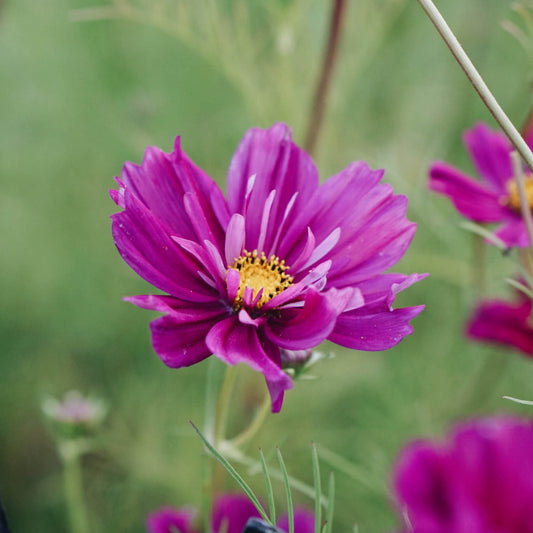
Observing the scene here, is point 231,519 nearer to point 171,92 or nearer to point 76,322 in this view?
point 76,322

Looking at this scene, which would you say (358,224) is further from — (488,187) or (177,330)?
(488,187)

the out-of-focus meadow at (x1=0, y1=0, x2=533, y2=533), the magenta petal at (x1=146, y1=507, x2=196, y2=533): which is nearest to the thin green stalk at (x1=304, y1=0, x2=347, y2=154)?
the out-of-focus meadow at (x1=0, y1=0, x2=533, y2=533)

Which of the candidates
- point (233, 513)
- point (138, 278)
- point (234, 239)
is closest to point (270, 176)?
point (234, 239)

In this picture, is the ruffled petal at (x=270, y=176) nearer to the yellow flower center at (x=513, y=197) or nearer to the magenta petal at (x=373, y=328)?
the magenta petal at (x=373, y=328)

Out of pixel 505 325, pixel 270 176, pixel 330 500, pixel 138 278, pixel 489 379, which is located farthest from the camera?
pixel 138 278

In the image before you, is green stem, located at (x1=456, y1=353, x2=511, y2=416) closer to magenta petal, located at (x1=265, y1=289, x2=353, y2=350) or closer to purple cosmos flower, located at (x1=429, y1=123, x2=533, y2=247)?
purple cosmos flower, located at (x1=429, y1=123, x2=533, y2=247)

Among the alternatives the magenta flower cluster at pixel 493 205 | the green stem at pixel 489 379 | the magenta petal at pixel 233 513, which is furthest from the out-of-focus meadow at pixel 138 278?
the magenta petal at pixel 233 513
